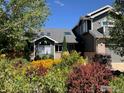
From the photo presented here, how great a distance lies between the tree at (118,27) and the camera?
2078 centimetres

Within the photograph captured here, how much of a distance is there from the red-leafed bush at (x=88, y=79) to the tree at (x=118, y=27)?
10311mm

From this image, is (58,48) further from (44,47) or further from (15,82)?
(15,82)

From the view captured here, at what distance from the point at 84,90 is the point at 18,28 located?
1331 centimetres

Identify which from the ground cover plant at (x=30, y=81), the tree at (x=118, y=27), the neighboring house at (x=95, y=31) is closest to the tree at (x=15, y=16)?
the tree at (x=118, y=27)

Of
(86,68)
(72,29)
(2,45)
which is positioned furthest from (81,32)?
(86,68)

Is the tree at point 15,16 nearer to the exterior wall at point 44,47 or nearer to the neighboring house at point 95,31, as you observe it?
the neighboring house at point 95,31

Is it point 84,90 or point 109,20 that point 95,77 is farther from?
point 109,20

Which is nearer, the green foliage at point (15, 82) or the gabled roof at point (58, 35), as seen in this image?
the green foliage at point (15, 82)

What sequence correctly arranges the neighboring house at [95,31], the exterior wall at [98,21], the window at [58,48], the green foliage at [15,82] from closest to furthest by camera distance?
1. the green foliage at [15,82]
2. the neighboring house at [95,31]
3. the exterior wall at [98,21]
4. the window at [58,48]

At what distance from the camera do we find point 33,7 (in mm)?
24656

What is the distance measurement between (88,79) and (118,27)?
10982 millimetres

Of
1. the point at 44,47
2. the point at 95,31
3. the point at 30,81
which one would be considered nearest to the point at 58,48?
the point at 44,47

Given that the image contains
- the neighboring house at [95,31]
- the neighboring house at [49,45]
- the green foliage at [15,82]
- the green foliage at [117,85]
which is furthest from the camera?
the neighboring house at [49,45]

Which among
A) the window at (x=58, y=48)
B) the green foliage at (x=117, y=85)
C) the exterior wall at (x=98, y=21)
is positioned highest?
the exterior wall at (x=98, y=21)
